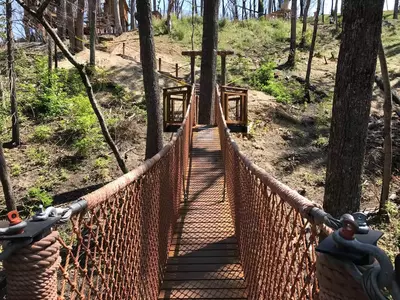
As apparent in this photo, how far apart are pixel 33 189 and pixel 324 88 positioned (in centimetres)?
1193

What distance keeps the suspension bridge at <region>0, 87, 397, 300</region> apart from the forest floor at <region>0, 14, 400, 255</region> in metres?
4.83

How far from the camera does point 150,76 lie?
7293 millimetres

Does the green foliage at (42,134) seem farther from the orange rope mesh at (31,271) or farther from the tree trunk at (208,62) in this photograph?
the orange rope mesh at (31,271)

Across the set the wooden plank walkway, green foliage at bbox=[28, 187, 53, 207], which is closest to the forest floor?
green foliage at bbox=[28, 187, 53, 207]

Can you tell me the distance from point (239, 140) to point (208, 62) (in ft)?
8.17

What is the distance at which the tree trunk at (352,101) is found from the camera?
3641mm

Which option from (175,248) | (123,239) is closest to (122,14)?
(175,248)

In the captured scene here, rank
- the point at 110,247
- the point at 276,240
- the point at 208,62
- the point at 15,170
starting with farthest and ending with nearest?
the point at 208,62
the point at 15,170
the point at 276,240
the point at 110,247

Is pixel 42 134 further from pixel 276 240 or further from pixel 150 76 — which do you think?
pixel 276 240

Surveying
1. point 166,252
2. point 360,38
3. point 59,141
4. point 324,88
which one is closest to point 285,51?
point 324,88

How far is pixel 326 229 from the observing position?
1161 millimetres

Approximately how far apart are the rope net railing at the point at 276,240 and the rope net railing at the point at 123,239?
751 millimetres

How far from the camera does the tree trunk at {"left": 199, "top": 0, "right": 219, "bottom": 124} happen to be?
10.5 metres

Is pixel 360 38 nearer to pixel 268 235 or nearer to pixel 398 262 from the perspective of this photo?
pixel 268 235
